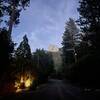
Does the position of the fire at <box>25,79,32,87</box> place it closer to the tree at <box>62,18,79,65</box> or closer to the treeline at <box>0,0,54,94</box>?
the treeline at <box>0,0,54,94</box>

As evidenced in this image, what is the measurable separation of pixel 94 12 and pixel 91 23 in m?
2.53

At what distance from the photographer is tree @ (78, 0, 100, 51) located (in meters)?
47.4

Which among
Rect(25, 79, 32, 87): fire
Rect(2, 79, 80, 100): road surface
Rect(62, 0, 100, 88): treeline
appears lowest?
Rect(2, 79, 80, 100): road surface

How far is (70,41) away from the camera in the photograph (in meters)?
91.3

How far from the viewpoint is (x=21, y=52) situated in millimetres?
94500

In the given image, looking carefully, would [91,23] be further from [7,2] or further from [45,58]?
[45,58]

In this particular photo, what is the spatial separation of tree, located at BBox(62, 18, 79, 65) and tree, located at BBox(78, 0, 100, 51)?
3198cm

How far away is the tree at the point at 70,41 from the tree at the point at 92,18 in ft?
105

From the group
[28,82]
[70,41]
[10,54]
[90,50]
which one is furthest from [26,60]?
[70,41]

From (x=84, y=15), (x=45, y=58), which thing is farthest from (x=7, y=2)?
(x=45, y=58)

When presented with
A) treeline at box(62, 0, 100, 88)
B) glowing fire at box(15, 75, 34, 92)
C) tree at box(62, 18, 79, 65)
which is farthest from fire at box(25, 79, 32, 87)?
tree at box(62, 18, 79, 65)

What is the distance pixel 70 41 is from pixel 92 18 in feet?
126

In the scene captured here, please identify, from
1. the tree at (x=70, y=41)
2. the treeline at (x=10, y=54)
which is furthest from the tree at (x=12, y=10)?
the tree at (x=70, y=41)

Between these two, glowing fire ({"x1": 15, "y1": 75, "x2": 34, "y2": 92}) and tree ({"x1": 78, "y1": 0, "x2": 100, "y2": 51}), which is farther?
tree ({"x1": 78, "y1": 0, "x2": 100, "y2": 51})
